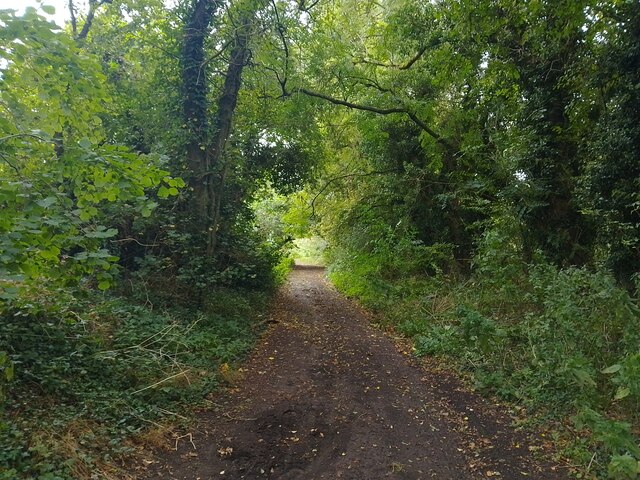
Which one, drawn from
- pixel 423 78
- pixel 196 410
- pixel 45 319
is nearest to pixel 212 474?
pixel 196 410

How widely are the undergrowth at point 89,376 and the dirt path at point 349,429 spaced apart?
49 cm

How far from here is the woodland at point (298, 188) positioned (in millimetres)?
3682

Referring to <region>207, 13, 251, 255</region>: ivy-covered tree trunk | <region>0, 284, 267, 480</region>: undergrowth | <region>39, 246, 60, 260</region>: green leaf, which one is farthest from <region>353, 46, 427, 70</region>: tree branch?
<region>39, 246, 60, 260</region>: green leaf

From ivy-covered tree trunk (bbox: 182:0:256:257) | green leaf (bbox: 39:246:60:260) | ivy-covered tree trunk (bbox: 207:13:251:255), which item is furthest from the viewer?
ivy-covered tree trunk (bbox: 207:13:251:255)

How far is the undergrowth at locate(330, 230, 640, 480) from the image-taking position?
370 cm

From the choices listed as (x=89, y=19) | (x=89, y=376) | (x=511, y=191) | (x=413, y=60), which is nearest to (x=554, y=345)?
(x=511, y=191)

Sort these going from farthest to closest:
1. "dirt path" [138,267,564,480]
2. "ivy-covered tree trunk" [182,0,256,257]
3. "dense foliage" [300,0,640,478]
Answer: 1. "ivy-covered tree trunk" [182,0,256,257]
2. "dense foliage" [300,0,640,478]
3. "dirt path" [138,267,564,480]

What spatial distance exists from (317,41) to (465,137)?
467 centimetres

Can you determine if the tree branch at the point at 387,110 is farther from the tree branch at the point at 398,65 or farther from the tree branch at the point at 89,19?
the tree branch at the point at 89,19

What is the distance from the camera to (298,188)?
13375 millimetres

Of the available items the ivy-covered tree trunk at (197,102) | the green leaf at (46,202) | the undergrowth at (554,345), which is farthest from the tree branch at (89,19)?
the undergrowth at (554,345)

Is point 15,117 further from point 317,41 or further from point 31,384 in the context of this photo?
point 317,41

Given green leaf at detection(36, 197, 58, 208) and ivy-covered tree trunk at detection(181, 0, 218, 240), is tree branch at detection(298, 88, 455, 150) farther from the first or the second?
green leaf at detection(36, 197, 58, 208)

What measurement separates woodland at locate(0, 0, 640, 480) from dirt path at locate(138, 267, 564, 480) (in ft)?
1.47
